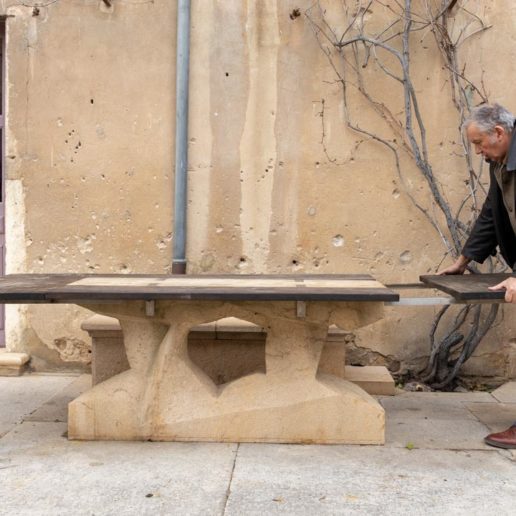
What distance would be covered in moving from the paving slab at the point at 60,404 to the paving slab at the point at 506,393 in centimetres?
270

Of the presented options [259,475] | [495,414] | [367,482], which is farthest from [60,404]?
[495,414]

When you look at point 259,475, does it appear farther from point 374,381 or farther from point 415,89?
point 415,89

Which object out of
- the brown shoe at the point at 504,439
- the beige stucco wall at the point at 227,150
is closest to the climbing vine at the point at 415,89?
the beige stucco wall at the point at 227,150

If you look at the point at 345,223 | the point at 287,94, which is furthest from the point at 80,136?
the point at 345,223

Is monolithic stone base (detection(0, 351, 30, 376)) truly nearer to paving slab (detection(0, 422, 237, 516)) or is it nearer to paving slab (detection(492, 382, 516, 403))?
paving slab (detection(0, 422, 237, 516))

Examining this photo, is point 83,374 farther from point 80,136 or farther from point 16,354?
point 80,136

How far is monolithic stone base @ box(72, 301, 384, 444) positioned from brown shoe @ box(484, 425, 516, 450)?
0.55 m

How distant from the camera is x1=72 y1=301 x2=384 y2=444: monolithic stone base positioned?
3184mm

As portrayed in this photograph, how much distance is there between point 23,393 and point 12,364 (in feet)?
1.52

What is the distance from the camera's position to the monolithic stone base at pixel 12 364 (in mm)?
4562

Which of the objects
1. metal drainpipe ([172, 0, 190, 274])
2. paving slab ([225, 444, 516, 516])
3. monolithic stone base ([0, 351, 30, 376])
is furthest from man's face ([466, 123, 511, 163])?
monolithic stone base ([0, 351, 30, 376])

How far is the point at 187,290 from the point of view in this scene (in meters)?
2.90

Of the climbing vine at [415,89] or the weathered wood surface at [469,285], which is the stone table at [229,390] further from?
the climbing vine at [415,89]

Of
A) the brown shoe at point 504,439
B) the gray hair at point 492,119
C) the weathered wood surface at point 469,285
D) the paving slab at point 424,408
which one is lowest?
the paving slab at point 424,408
